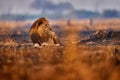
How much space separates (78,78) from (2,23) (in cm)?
1451

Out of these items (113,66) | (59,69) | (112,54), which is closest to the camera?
(59,69)

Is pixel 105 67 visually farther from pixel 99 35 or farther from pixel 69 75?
pixel 99 35

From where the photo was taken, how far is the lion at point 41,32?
23.5m

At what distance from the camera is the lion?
926 inches

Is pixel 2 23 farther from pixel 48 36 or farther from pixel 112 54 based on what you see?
pixel 112 54

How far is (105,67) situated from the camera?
12.8m

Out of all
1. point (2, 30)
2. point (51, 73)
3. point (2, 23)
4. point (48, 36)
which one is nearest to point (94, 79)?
point (51, 73)

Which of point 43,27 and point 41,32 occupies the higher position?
point 43,27

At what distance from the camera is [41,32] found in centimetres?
2370

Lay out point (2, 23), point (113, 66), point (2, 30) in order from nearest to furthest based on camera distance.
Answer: point (113, 66) → point (2, 23) → point (2, 30)

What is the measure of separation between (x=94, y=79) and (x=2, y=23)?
1453 centimetres

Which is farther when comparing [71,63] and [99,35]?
[99,35]

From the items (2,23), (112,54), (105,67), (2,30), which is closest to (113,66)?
(105,67)

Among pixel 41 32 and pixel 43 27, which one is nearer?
pixel 43 27
